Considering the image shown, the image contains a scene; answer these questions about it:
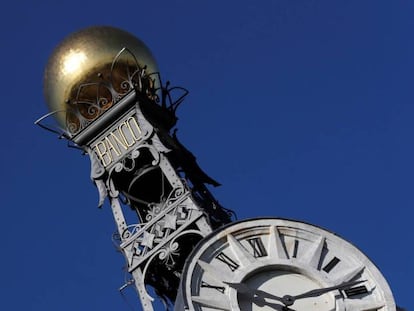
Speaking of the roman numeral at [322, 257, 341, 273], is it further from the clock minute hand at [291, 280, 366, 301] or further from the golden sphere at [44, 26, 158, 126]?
the golden sphere at [44, 26, 158, 126]

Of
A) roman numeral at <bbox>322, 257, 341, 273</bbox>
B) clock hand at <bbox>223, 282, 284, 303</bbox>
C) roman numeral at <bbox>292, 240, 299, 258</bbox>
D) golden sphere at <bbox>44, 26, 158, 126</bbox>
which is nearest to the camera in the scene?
clock hand at <bbox>223, 282, 284, 303</bbox>

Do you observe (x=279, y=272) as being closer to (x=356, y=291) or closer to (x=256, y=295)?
(x=256, y=295)

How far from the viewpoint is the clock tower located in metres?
22.8

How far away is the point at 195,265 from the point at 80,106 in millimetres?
6159

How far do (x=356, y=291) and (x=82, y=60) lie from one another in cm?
807

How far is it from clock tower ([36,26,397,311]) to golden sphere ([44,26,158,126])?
1.0 inches

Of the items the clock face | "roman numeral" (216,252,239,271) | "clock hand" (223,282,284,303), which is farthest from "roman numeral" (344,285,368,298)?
"roman numeral" (216,252,239,271)

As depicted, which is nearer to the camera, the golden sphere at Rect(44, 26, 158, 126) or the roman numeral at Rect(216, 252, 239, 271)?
the roman numeral at Rect(216, 252, 239, 271)

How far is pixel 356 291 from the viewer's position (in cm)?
2283

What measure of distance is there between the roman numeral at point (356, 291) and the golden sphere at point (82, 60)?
7.53 m

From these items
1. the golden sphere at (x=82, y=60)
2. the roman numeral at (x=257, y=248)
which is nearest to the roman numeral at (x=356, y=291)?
the roman numeral at (x=257, y=248)

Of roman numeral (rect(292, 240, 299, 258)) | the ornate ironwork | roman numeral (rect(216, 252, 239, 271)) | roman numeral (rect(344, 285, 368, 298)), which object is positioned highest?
the ornate ironwork

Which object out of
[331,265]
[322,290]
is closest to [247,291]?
[322,290]

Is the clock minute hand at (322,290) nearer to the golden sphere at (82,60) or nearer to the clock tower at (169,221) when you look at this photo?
the clock tower at (169,221)
